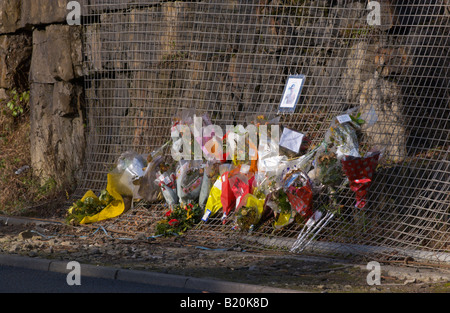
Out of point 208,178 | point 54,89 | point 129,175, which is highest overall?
point 54,89

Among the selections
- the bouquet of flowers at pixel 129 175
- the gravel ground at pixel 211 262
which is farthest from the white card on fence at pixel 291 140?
the bouquet of flowers at pixel 129 175

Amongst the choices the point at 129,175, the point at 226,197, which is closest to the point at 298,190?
the point at 226,197

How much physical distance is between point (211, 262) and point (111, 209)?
293 cm

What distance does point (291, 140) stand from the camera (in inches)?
316

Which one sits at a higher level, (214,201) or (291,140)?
(291,140)

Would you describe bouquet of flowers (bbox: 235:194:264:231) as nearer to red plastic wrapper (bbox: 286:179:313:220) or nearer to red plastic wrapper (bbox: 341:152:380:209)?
red plastic wrapper (bbox: 286:179:313:220)

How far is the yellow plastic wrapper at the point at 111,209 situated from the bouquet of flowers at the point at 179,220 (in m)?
0.95

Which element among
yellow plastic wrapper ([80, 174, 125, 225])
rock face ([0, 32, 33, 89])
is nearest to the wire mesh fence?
yellow plastic wrapper ([80, 174, 125, 225])

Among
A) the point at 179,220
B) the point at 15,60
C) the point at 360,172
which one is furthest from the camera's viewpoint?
the point at 15,60

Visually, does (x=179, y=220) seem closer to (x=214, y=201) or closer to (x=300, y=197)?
(x=214, y=201)

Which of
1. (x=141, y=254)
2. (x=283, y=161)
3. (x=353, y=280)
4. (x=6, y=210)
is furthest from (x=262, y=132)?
(x=6, y=210)

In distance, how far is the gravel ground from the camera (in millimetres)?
5762

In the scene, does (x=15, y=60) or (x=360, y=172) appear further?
(x=15, y=60)
